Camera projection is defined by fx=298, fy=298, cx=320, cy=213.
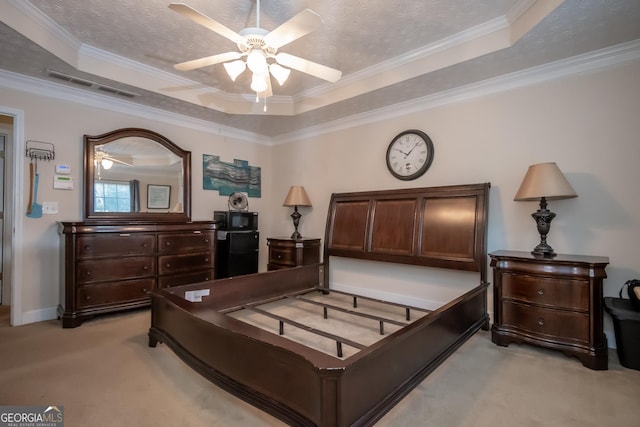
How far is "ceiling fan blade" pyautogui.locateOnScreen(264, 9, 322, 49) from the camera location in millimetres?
1743

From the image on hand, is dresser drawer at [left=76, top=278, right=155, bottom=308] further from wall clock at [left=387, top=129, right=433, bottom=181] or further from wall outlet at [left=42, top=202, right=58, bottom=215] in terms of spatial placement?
wall clock at [left=387, top=129, right=433, bottom=181]

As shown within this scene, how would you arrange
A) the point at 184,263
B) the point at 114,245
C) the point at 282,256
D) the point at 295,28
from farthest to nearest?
the point at 282,256, the point at 184,263, the point at 114,245, the point at 295,28

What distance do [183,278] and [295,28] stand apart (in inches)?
122

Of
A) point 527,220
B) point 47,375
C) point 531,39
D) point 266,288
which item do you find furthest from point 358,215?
point 47,375

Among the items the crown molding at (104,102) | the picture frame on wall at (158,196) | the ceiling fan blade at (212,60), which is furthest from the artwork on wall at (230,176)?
the ceiling fan blade at (212,60)

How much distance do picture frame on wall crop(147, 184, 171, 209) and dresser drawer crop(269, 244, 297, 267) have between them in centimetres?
→ 157

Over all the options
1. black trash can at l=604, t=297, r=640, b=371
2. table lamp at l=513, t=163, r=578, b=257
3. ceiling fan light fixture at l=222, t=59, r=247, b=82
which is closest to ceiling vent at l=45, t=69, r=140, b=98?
ceiling fan light fixture at l=222, t=59, r=247, b=82

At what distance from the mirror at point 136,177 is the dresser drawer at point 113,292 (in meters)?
0.83

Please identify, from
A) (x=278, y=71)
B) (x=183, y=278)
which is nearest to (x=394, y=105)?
(x=278, y=71)

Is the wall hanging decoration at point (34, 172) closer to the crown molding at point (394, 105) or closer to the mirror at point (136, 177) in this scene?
the mirror at point (136, 177)

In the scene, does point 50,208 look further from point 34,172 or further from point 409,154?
point 409,154

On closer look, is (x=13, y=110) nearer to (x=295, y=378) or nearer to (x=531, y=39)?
(x=295, y=378)

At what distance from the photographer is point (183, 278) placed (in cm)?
370

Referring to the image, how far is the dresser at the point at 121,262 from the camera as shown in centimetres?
298
